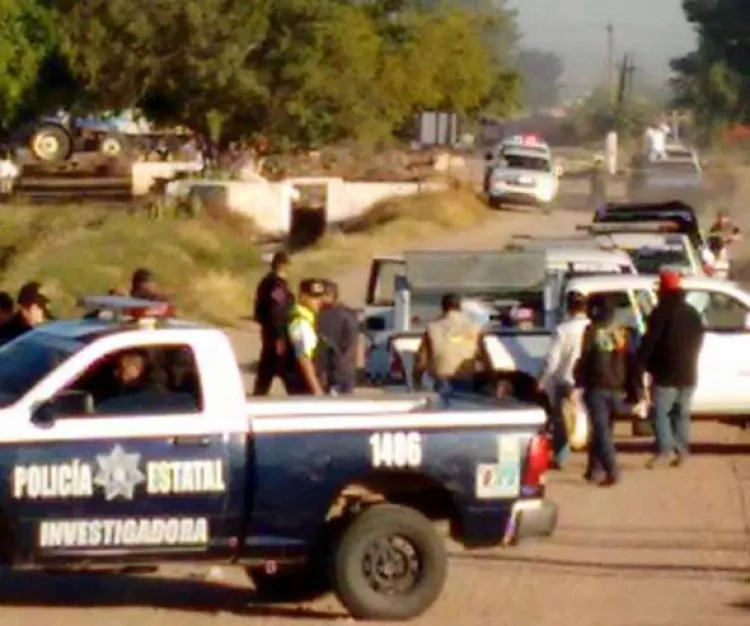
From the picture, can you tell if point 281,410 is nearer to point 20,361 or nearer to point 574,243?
point 20,361

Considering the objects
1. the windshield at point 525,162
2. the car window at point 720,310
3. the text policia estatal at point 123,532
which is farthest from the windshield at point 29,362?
the windshield at point 525,162

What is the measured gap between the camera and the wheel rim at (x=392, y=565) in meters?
13.3

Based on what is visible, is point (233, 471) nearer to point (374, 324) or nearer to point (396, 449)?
point (396, 449)

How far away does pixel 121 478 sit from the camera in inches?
509

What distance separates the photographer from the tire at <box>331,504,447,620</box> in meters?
13.2

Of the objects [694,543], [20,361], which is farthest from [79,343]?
[694,543]

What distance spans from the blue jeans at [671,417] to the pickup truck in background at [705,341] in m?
1.06

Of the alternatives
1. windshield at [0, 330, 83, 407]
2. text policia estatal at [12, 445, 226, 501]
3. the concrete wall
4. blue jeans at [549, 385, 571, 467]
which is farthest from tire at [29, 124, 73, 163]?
text policia estatal at [12, 445, 226, 501]

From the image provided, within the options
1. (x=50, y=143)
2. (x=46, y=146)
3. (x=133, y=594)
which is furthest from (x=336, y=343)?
(x=46, y=146)

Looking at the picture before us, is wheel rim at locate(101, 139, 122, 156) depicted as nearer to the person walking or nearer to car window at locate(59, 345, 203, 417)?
the person walking

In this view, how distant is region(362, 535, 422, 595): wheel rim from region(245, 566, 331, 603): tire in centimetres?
74

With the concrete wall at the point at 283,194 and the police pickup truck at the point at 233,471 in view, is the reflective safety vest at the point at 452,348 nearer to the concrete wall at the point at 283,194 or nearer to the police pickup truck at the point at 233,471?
the police pickup truck at the point at 233,471

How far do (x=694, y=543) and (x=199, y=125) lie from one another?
1847 inches

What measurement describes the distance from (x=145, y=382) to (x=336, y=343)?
6889 mm
